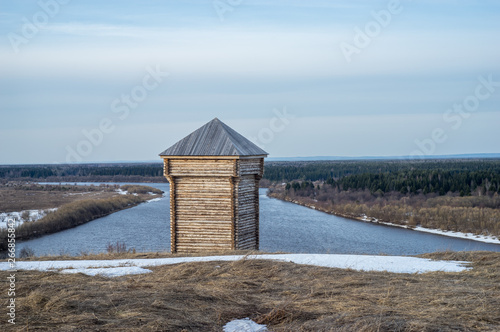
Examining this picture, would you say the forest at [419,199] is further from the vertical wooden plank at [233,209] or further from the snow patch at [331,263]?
the snow patch at [331,263]

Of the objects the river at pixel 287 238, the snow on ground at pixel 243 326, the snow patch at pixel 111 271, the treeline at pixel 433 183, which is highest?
the snow on ground at pixel 243 326

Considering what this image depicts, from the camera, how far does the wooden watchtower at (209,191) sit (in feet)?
43.8

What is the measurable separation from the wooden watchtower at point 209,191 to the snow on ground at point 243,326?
26.6ft

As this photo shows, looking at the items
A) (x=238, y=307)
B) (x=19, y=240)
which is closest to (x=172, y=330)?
(x=238, y=307)

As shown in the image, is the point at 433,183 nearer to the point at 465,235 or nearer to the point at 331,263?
the point at 465,235

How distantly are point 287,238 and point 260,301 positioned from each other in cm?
2042

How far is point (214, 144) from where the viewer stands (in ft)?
44.7

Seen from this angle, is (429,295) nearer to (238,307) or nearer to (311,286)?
(311,286)

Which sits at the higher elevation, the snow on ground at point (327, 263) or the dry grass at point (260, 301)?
the dry grass at point (260, 301)

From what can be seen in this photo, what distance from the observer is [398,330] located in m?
4.76

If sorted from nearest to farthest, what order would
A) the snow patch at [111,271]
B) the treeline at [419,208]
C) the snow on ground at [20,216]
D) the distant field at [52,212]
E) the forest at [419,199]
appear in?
1. the snow patch at [111,271]
2. the distant field at [52,212]
3. the snow on ground at [20,216]
4. the treeline at [419,208]
5. the forest at [419,199]

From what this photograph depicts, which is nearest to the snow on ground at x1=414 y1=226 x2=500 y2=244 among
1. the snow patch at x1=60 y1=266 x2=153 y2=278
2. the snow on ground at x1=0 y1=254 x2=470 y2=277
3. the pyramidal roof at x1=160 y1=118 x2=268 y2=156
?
the pyramidal roof at x1=160 y1=118 x2=268 y2=156

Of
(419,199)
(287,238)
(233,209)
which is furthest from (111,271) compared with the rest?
(419,199)

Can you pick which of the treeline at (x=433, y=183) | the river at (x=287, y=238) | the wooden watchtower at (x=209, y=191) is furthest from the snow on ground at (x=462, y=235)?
the wooden watchtower at (x=209, y=191)
